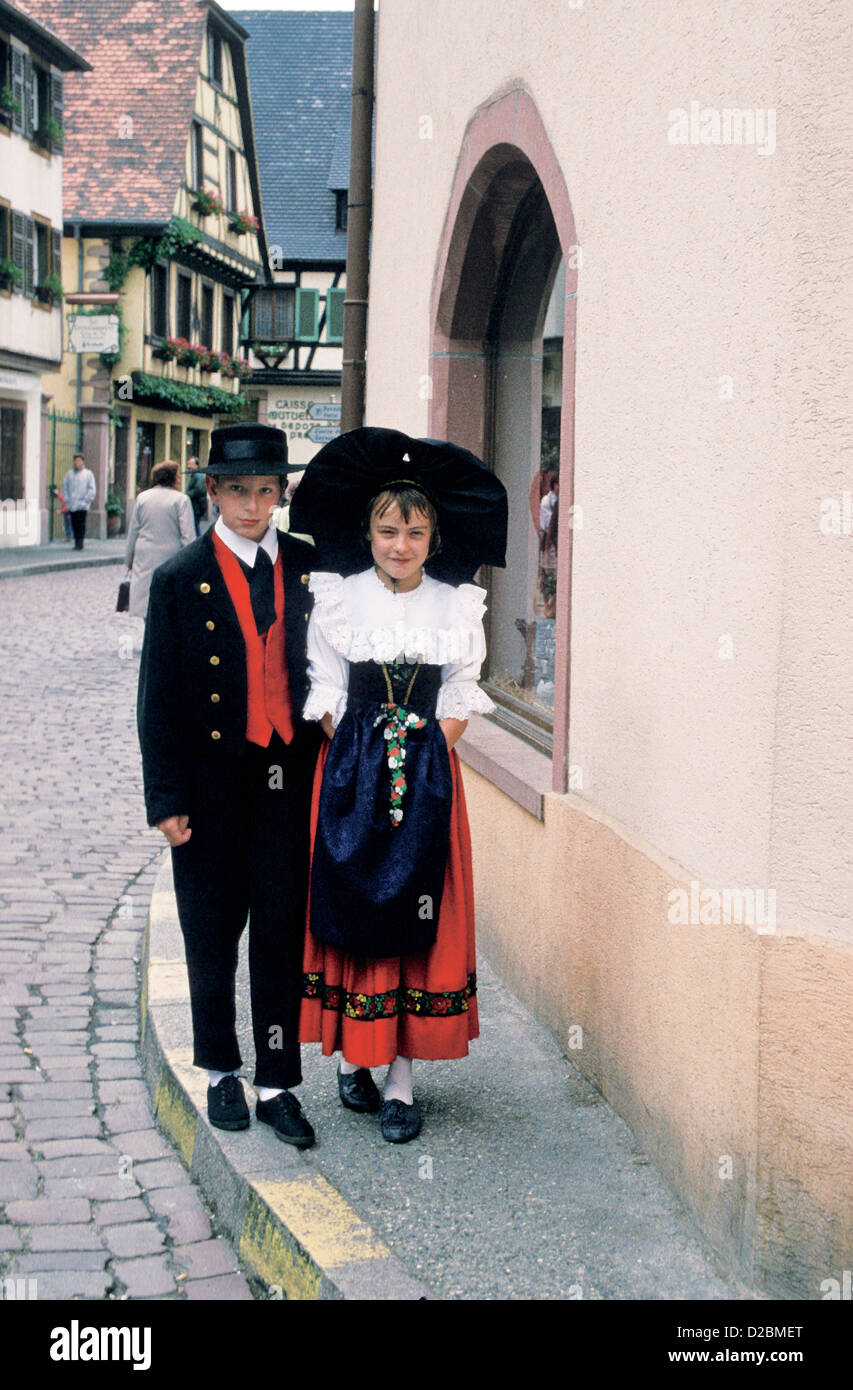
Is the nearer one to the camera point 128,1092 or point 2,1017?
point 128,1092

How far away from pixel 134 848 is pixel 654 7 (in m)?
4.67

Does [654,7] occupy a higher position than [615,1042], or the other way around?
[654,7]

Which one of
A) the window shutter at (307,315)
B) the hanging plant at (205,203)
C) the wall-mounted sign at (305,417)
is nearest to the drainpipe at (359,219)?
the wall-mounted sign at (305,417)

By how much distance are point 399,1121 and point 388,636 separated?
1.20 meters

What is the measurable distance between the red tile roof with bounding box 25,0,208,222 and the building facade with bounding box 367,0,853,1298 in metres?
31.0

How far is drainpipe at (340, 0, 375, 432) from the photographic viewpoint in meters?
8.12

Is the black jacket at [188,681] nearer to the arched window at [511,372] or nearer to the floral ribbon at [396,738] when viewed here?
the floral ribbon at [396,738]

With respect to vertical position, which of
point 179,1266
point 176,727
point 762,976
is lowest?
point 179,1266

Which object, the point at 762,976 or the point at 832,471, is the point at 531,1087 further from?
the point at 832,471

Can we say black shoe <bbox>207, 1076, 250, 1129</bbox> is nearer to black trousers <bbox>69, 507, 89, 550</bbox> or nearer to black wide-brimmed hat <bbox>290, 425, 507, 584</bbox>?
black wide-brimmed hat <bbox>290, 425, 507, 584</bbox>

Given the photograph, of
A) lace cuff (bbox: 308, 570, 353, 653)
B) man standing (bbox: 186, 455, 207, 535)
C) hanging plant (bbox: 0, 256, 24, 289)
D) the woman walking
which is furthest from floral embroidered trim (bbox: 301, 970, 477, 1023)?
hanging plant (bbox: 0, 256, 24, 289)

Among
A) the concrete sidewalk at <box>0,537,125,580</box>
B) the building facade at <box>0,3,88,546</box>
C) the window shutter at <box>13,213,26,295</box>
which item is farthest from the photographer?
the window shutter at <box>13,213,26,295</box>

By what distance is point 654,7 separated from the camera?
12.2 feet

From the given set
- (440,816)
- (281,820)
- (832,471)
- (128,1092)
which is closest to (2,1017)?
(128,1092)
